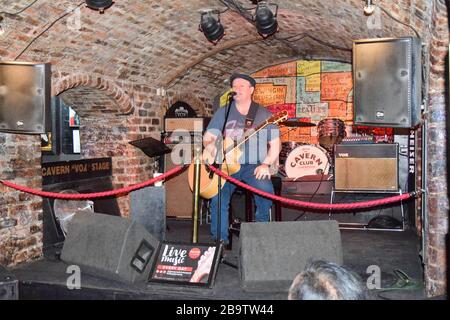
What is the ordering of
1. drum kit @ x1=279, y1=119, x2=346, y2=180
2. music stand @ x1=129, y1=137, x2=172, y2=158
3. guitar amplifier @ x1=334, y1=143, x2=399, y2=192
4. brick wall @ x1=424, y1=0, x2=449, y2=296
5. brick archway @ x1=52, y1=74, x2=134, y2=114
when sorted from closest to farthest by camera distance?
brick wall @ x1=424, y1=0, x2=449, y2=296 < brick archway @ x1=52, y1=74, x2=134, y2=114 < guitar amplifier @ x1=334, y1=143, x2=399, y2=192 < music stand @ x1=129, y1=137, x2=172, y2=158 < drum kit @ x1=279, y1=119, x2=346, y2=180

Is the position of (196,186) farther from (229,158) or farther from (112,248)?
(112,248)

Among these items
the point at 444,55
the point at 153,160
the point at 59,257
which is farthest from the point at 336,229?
the point at 153,160

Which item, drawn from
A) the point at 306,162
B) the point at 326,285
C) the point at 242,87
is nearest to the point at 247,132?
the point at 242,87

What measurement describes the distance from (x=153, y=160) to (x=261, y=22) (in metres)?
2.71

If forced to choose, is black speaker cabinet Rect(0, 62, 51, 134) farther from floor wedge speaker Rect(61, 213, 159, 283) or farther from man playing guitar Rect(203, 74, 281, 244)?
man playing guitar Rect(203, 74, 281, 244)

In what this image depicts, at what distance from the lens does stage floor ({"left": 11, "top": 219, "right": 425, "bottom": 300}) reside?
3.78m

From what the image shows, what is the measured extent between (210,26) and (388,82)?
2.63m

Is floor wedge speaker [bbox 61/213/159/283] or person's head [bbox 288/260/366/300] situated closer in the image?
person's head [bbox 288/260/366/300]

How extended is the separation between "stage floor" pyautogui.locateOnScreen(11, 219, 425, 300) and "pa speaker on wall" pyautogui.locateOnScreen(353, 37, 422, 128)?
53.3 inches

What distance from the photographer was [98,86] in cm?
588

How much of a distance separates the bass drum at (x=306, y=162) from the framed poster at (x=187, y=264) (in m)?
3.62

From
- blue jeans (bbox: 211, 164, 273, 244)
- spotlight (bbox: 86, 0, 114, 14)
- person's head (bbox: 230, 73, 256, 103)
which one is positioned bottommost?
blue jeans (bbox: 211, 164, 273, 244)

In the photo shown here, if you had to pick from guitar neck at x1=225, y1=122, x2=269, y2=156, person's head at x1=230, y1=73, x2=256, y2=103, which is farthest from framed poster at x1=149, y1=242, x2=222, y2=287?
person's head at x1=230, y1=73, x2=256, y2=103
